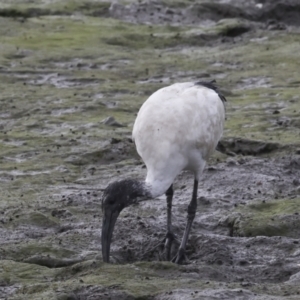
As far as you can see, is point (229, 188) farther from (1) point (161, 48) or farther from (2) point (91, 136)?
(1) point (161, 48)

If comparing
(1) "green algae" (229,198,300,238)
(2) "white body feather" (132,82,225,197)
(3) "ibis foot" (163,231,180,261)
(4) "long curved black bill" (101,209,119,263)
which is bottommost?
(3) "ibis foot" (163,231,180,261)

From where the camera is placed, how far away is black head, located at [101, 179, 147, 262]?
25.4 feet

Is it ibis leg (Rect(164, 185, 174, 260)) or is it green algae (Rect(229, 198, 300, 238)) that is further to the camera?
green algae (Rect(229, 198, 300, 238))

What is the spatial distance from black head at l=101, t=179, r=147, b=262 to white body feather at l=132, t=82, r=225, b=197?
146 millimetres

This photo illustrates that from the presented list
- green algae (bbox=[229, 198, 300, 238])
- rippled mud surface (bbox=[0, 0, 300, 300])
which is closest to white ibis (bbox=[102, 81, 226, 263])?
rippled mud surface (bbox=[0, 0, 300, 300])

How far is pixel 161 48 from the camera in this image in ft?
62.3

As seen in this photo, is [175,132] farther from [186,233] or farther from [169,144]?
[186,233]

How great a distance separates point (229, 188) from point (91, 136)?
2.58 metres

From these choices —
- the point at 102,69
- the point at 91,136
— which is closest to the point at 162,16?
the point at 102,69

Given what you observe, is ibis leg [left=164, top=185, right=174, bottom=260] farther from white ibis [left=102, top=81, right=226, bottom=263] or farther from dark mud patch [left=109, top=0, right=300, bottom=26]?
dark mud patch [left=109, top=0, right=300, bottom=26]

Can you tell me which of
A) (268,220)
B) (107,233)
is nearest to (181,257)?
(107,233)

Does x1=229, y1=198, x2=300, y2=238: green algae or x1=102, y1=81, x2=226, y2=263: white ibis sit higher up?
x1=102, y1=81, x2=226, y2=263: white ibis

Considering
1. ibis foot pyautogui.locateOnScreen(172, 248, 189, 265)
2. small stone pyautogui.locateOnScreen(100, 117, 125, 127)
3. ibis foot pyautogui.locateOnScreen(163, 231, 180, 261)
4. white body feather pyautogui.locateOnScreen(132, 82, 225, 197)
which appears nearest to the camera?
white body feather pyautogui.locateOnScreen(132, 82, 225, 197)

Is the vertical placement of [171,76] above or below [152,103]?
below
